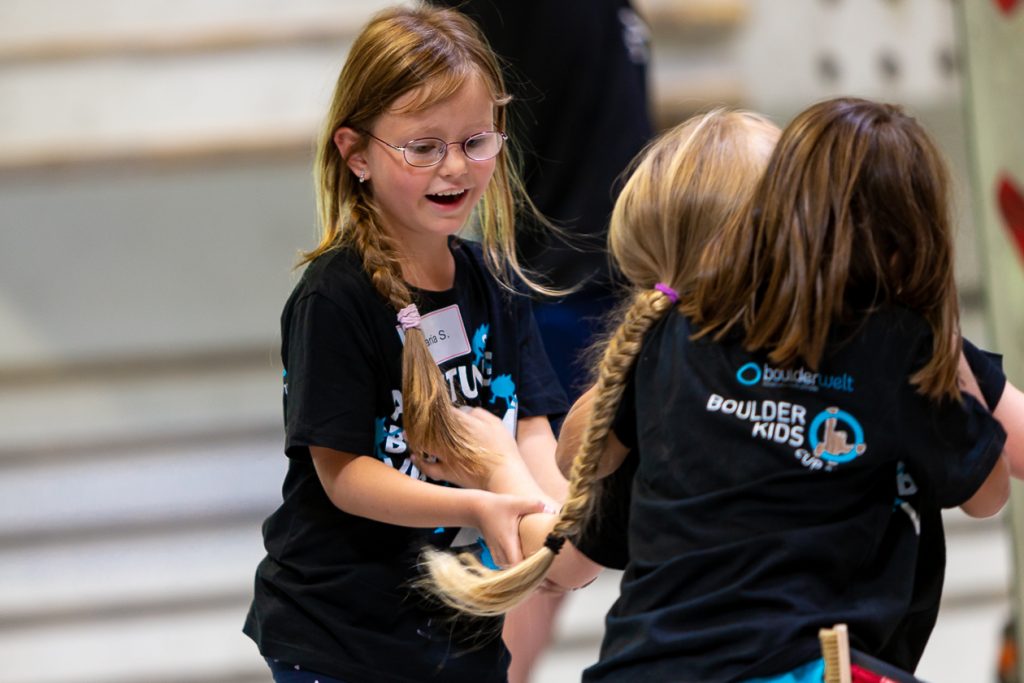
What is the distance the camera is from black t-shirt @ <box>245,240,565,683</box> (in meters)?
1.18

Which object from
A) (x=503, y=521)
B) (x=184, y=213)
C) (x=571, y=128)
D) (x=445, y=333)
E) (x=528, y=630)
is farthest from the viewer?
(x=184, y=213)

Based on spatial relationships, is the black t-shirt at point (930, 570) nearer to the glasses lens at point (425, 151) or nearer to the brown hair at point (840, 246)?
the brown hair at point (840, 246)

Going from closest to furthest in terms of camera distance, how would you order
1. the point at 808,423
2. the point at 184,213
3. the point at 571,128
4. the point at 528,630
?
the point at 808,423, the point at 528,630, the point at 571,128, the point at 184,213

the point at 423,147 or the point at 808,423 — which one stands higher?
the point at 423,147

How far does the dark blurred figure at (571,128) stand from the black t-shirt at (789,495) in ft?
2.50

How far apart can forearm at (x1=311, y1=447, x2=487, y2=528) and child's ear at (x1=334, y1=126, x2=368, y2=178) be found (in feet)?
0.80

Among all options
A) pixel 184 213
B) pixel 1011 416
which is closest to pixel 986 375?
pixel 1011 416

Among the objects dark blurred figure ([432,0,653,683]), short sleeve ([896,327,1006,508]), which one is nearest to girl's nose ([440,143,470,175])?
short sleeve ([896,327,1006,508])

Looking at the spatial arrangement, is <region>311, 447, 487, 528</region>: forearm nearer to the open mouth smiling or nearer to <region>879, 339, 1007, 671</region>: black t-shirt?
the open mouth smiling

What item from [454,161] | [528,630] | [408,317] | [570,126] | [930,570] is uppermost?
[454,161]

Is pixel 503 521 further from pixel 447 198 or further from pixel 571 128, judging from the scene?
pixel 571 128

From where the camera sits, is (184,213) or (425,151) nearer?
(425,151)

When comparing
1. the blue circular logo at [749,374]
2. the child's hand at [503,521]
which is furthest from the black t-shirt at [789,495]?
the child's hand at [503,521]

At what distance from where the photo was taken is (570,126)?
194 cm
